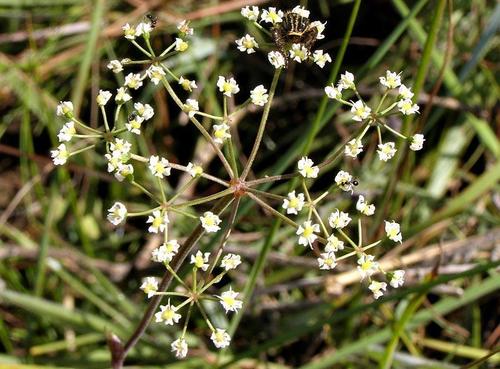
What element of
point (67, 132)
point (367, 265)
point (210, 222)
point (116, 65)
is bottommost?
point (367, 265)

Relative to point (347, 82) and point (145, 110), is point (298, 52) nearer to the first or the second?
point (347, 82)

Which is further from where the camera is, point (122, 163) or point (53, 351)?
point (53, 351)

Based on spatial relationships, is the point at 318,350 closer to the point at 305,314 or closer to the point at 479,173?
the point at 305,314

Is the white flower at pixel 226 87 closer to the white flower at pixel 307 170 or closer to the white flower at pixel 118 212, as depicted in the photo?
the white flower at pixel 307 170

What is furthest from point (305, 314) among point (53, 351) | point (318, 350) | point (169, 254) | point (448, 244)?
point (169, 254)

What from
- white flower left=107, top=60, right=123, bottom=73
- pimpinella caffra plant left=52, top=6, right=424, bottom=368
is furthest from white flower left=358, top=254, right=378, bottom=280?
white flower left=107, top=60, right=123, bottom=73

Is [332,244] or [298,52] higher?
[298,52]

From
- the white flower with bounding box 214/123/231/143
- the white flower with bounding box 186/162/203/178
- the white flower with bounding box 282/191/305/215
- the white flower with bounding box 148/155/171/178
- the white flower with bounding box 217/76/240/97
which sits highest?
the white flower with bounding box 217/76/240/97

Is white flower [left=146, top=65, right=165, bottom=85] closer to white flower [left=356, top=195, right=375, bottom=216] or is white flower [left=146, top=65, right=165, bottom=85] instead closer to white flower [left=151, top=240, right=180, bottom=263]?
white flower [left=151, top=240, right=180, bottom=263]

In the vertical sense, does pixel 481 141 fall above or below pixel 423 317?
above

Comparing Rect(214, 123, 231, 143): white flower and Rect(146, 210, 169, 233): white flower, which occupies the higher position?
Rect(214, 123, 231, 143): white flower

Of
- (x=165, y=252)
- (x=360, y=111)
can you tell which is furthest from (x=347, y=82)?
(x=165, y=252)
